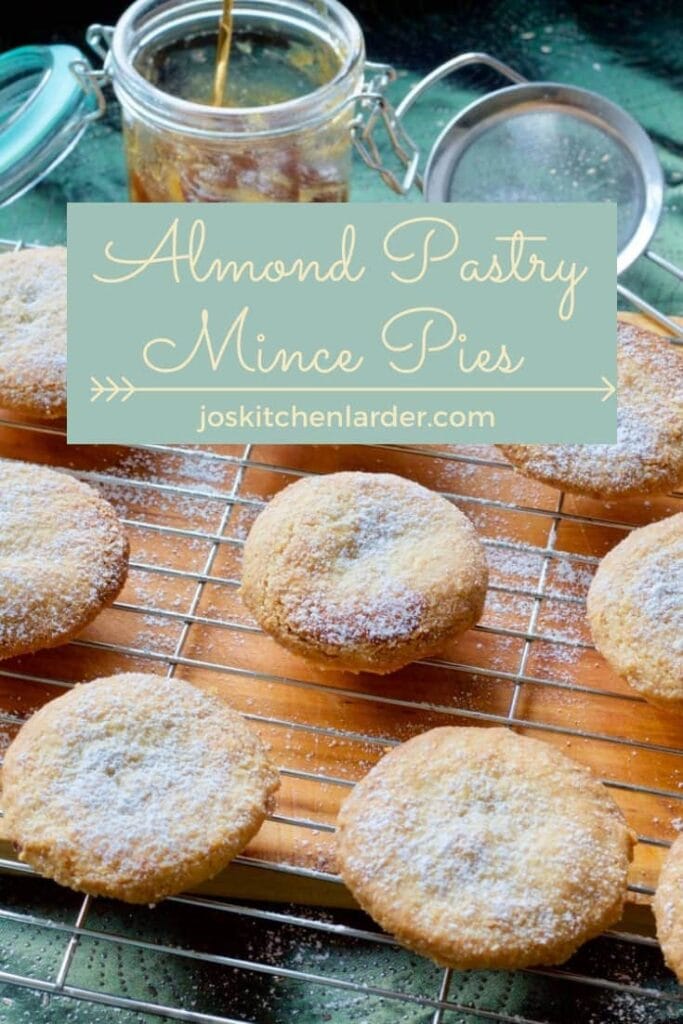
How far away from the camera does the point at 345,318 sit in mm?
1940

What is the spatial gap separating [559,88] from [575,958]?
5.17 feet

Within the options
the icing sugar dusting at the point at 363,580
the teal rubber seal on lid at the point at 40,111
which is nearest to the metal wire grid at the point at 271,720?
the icing sugar dusting at the point at 363,580

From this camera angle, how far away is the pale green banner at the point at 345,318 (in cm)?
192

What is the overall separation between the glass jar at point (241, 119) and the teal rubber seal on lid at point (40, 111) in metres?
0.08

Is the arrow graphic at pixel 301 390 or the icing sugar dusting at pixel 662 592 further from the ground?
the arrow graphic at pixel 301 390

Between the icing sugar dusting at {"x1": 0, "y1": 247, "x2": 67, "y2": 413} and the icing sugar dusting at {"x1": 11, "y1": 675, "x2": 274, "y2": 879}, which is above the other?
the icing sugar dusting at {"x1": 0, "y1": 247, "x2": 67, "y2": 413}

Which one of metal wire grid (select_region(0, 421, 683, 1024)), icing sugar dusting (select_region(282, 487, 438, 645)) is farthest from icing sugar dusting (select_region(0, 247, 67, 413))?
icing sugar dusting (select_region(282, 487, 438, 645))

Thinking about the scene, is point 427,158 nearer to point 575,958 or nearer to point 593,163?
point 593,163

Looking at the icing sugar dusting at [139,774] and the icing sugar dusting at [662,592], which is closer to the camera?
the icing sugar dusting at [139,774]

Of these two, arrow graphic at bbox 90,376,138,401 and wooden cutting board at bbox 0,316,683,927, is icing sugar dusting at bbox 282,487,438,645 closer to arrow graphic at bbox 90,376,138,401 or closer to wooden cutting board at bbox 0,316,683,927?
wooden cutting board at bbox 0,316,683,927

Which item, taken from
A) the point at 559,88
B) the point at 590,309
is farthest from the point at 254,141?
the point at 559,88

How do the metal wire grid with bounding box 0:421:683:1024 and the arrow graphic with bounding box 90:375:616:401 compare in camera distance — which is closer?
the metal wire grid with bounding box 0:421:683:1024

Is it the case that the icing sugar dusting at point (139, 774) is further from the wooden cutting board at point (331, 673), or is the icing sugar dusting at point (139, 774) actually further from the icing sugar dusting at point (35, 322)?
the icing sugar dusting at point (35, 322)

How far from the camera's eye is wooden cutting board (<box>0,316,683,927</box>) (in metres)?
1.77
